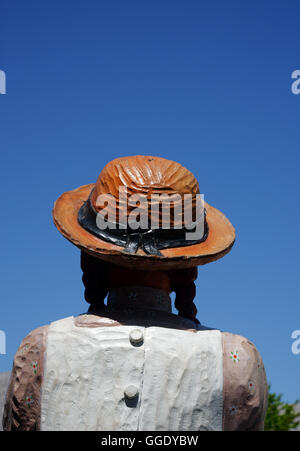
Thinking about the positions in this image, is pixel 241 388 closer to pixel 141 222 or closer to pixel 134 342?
pixel 134 342

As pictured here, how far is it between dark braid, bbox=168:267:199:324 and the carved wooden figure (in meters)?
0.16

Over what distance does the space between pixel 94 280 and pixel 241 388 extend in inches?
40.9

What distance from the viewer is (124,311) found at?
3912 millimetres

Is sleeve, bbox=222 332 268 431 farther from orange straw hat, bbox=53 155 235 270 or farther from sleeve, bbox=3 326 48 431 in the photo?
sleeve, bbox=3 326 48 431

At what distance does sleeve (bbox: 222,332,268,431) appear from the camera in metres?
3.66

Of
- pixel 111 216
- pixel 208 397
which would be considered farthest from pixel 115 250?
pixel 208 397

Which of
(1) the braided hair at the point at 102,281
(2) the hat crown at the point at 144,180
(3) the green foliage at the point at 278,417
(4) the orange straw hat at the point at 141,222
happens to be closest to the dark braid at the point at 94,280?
(1) the braided hair at the point at 102,281

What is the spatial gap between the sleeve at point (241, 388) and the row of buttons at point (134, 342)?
45 cm

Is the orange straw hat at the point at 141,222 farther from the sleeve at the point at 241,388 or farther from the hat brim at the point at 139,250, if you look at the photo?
the sleeve at the point at 241,388

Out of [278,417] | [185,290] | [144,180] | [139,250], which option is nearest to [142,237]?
[139,250]

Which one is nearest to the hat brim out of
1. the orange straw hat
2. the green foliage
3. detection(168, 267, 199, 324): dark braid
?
the orange straw hat

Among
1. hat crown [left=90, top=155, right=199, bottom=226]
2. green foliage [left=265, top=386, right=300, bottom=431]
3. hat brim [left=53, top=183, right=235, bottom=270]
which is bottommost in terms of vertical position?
green foliage [left=265, top=386, right=300, bottom=431]

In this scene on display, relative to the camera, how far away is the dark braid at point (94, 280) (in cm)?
412

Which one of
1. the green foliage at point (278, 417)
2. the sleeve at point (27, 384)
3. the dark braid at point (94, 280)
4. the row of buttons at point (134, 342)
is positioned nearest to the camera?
the row of buttons at point (134, 342)
